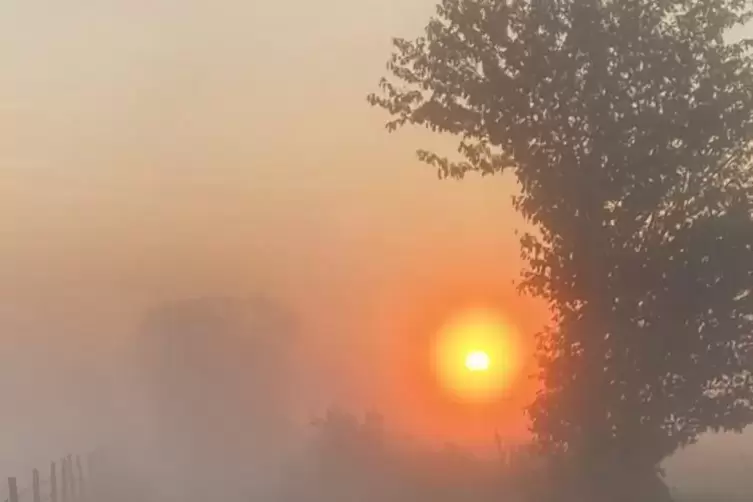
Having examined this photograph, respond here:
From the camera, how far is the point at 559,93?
1159 cm

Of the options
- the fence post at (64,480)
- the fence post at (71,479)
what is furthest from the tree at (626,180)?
the fence post at (71,479)

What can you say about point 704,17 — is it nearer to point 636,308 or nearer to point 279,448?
point 636,308

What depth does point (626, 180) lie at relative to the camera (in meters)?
11.5

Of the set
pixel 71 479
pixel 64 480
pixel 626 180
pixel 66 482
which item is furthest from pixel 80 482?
pixel 626 180

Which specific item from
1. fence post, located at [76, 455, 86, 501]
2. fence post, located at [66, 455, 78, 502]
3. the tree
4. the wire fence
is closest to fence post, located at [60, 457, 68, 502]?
the wire fence

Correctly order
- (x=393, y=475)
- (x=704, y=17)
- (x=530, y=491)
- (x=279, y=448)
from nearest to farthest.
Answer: (x=704, y=17) < (x=530, y=491) < (x=393, y=475) < (x=279, y=448)

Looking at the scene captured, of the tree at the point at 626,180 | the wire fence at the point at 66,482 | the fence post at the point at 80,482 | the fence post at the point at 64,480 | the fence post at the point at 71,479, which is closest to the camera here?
the tree at the point at 626,180

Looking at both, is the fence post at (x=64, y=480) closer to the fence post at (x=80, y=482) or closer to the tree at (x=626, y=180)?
the fence post at (x=80, y=482)

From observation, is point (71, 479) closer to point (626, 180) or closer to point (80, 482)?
point (80, 482)

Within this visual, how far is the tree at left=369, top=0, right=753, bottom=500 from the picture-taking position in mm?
11406

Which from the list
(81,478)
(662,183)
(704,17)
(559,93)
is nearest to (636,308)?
(662,183)

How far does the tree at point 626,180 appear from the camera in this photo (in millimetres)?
11406

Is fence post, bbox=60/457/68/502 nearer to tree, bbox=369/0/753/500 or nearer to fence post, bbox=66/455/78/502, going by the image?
fence post, bbox=66/455/78/502

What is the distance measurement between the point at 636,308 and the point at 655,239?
2.86ft
